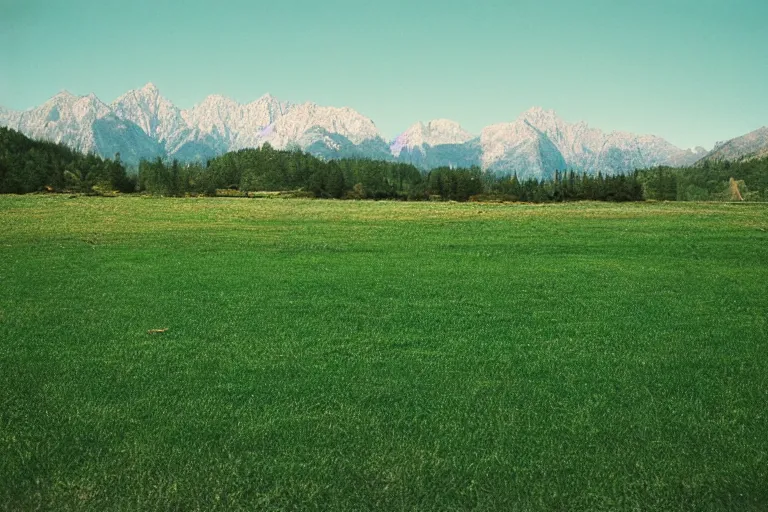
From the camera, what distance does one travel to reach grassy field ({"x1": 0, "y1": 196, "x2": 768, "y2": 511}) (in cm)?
689

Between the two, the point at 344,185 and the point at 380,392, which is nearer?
the point at 380,392

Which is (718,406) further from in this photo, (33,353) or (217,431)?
(33,353)

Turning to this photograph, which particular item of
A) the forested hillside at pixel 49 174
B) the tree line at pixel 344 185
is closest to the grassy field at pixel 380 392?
the forested hillside at pixel 49 174

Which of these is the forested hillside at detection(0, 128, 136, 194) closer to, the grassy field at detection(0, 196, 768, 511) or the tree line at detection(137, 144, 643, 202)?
the tree line at detection(137, 144, 643, 202)

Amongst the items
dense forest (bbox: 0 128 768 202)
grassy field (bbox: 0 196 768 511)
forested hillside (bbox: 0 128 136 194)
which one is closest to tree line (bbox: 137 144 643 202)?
dense forest (bbox: 0 128 768 202)

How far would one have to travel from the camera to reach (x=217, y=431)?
8195 mm

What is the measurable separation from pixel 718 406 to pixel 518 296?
9935 millimetres

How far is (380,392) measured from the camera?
9.77 m

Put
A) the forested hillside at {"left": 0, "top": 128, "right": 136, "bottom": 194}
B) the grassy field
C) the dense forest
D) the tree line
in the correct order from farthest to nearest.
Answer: the tree line → the dense forest → the forested hillside at {"left": 0, "top": 128, "right": 136, "bottom": 194} → the grassy field

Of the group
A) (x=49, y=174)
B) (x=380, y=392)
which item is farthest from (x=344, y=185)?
(x=380, y=392)

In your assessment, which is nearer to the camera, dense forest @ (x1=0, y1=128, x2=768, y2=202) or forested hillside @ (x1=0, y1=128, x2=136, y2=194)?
forested hillside @ (x1=0, y1=128, x2=136, y2=194)

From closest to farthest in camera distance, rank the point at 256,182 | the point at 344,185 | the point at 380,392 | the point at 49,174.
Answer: the point at 380,392 → the point at 49,174 → the point at 344,185 → the point at 256,182

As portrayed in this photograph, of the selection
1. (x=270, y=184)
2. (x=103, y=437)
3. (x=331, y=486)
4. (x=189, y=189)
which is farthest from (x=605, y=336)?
(x=270, y=184)

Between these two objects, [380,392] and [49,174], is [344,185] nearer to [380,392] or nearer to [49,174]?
[49,174]
